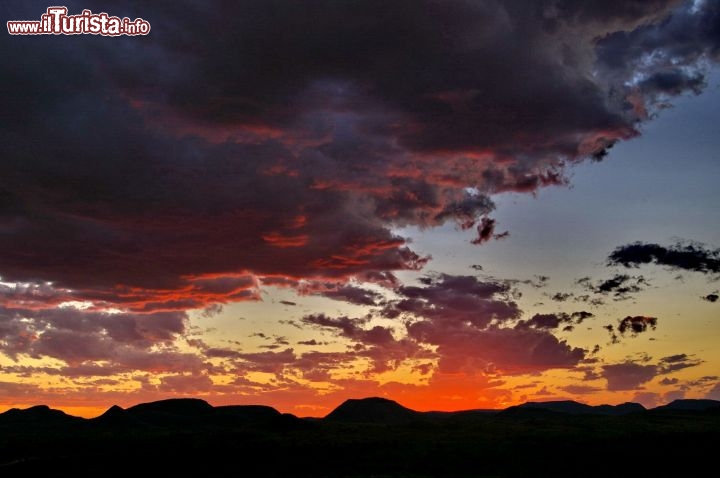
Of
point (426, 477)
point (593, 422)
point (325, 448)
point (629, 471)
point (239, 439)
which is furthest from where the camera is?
point (593, 422)

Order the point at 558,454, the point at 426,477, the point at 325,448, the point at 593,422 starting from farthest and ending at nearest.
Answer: the point at 593,422 → the point at 325,448 → the point at 558,454 → the point at 426,477

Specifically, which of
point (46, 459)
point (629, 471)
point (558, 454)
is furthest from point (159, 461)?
point (629, 471)

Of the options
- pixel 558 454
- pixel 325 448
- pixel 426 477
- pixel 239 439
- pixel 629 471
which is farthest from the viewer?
pixel 239 439

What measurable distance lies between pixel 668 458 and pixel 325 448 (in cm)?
6132

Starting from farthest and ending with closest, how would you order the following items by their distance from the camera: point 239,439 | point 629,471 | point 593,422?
point 593,422
point 239,439
point 629,471

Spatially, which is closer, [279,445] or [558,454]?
[558,454]

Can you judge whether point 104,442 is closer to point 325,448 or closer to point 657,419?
point 325,448

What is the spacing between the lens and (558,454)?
109688 millimetres

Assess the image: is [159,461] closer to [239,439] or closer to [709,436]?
[239,439]

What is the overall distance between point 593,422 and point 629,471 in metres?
76.2

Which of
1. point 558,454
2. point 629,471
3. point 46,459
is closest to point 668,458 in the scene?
point 629,471

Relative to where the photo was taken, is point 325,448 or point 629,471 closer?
point 629,471

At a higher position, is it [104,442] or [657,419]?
[104,442]

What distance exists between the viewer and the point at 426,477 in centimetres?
9369
